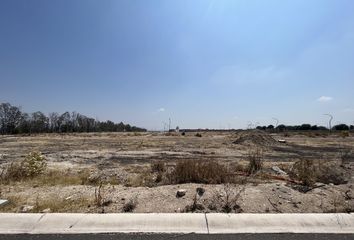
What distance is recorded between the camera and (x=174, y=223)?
5.79 meters

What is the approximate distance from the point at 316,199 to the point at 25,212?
5.69m

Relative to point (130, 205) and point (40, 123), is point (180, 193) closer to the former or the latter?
point (130, 205)

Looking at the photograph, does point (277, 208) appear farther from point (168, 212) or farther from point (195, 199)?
point (168, 212)

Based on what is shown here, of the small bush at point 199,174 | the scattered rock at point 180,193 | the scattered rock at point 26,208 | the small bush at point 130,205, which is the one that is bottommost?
the scattered rock at point 26,208

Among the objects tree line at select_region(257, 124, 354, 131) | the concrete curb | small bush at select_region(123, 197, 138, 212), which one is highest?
tree line at select_region(257, 124, 354, 131)

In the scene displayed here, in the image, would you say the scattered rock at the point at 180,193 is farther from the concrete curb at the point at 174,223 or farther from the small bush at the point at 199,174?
the small bush at the point at 199,174

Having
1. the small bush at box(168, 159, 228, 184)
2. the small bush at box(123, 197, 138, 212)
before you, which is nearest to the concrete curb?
the small bush at box(123, 197, 138, 212)

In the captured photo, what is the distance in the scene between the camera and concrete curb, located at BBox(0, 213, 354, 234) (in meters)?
5.50

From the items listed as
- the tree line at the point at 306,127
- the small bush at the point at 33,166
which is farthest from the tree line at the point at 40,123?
the small bush at the point at 33,166

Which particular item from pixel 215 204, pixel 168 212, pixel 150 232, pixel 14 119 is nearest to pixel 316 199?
pixel 215 204

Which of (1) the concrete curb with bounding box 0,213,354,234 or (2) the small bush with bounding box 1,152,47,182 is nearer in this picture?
(1) the concrete curb with bounding box 0,213,354,234

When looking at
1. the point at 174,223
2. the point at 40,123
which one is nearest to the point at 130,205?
the point at 174,223

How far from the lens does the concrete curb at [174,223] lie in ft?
18.0

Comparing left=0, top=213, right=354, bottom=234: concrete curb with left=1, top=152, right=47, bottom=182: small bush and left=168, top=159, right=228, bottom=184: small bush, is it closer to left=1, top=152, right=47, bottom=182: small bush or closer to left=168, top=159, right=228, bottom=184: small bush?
left=168, top=159, right=228, bottom=184: small bush
